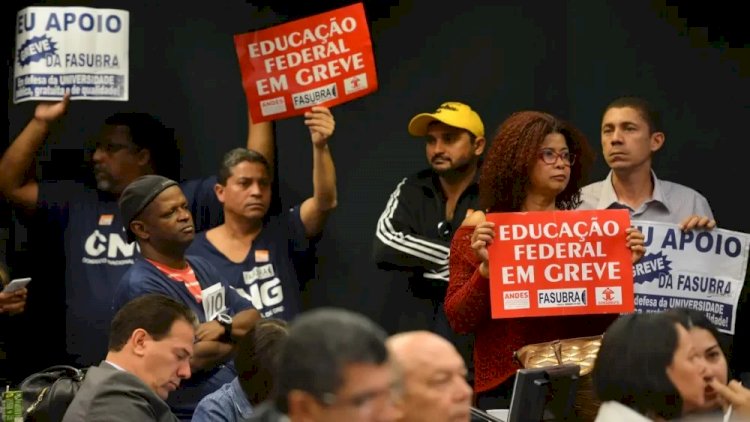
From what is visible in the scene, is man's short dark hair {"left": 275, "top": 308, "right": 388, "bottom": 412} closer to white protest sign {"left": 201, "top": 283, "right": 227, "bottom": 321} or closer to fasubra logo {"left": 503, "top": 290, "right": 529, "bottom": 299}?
fasubra logo {"left": 503, "top": 290, "right": 529, "bottom": 299}

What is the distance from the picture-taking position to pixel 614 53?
7.52 meters

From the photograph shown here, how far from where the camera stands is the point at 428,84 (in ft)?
25.3

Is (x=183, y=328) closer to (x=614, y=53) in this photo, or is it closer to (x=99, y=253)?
(x=99, y=253)

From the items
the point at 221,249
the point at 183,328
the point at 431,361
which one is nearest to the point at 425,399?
the point at 431,361

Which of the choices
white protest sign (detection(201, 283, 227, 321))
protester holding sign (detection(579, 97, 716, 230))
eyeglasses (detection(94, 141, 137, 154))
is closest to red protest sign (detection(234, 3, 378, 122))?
eyeglasses (detection(94, 141, 137, 154))

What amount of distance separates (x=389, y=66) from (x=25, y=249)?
2055mm

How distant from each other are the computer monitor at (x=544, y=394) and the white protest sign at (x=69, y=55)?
295cm

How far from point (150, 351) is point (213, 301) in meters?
1.08

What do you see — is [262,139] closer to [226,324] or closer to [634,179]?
[226,324]

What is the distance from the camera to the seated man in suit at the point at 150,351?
456 centimetres

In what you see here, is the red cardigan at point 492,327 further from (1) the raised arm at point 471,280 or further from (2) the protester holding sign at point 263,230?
(2) the protester holding sign at point 263,230

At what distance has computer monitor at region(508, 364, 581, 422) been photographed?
4.34 m

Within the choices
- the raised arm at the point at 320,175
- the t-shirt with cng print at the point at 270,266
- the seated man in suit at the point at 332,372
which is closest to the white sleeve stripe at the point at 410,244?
the raised arm at the point at 320,175

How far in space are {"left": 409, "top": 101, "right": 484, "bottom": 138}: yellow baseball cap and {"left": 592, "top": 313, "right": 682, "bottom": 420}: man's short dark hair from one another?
2922mm
